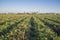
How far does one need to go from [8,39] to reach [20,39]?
3.34 feet

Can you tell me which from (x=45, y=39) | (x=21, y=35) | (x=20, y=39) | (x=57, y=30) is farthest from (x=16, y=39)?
(x=57, y=30)

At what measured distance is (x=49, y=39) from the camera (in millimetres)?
11023

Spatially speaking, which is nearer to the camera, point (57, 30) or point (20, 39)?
point (20, 39)

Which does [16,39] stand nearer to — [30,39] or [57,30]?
[30,39]

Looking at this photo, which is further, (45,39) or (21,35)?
(21,35)

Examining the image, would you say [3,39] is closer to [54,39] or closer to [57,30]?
[54,39]

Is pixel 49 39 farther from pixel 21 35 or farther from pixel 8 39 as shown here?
pixel 8 39

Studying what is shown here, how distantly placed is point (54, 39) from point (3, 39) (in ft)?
13.1

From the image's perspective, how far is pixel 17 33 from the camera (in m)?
12.3

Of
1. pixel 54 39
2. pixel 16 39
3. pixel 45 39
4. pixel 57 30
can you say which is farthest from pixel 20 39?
pixel 57 30

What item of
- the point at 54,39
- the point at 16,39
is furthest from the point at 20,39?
the point at 54,39

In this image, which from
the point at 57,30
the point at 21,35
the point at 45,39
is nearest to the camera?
the point at 45,39

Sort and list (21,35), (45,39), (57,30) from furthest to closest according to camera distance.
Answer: (57,30), (21,35), (45,39)

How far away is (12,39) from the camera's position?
432 inches
